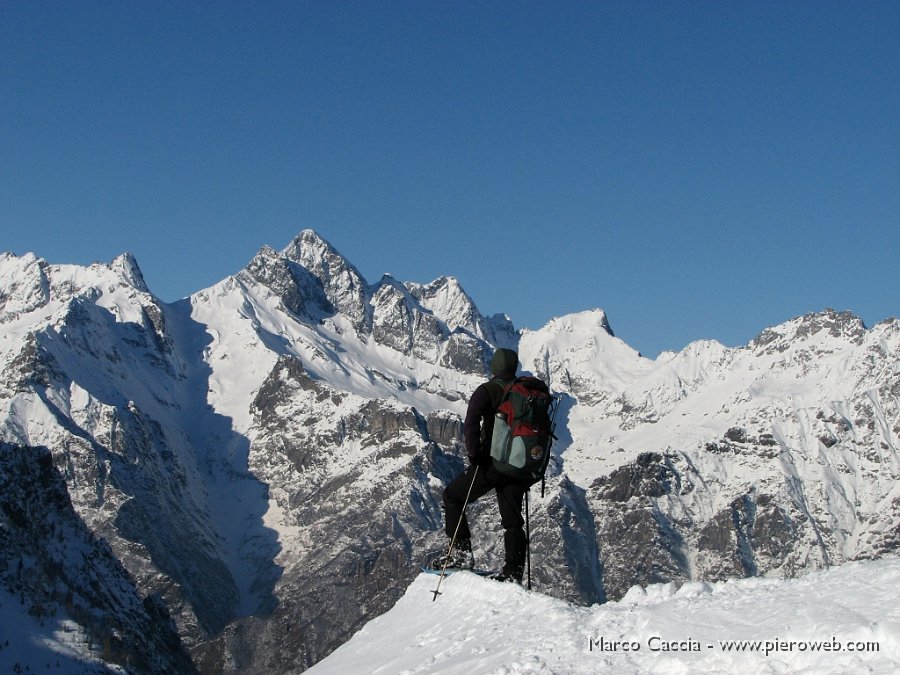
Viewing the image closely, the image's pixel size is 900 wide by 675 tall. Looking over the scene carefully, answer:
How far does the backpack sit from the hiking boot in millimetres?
2987

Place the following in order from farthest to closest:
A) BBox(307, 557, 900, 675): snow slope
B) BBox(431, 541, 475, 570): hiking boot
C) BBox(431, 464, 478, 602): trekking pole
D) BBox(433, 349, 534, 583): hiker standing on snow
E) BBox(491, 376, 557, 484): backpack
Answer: BBox(431, 541, 475, 570): hiking boot → BBox(431, 464, 478, 602): trekking pole → BBox(433, 349, 534, 583): hiker standing on snow → BBox(491, 376, 557, 484): backpack → BBox(307, 557, 900, 675): snow slope

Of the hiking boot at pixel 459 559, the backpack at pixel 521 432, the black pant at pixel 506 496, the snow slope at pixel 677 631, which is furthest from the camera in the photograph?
the hiking boot at pixel 459 559

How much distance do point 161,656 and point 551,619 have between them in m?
129

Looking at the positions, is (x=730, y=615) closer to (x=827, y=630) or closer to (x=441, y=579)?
(x=827, y=630)

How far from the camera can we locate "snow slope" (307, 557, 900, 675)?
11695 mm

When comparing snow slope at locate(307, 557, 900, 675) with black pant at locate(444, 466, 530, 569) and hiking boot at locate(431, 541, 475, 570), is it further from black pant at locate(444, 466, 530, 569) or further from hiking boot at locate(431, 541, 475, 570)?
hiking boot at locate(431, 541, 475, 570)

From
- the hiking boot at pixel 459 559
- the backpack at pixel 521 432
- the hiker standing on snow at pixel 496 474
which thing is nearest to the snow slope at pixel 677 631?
the hiker standing on snow at pixel 496 474

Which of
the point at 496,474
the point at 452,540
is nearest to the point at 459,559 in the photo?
the point at 452,540

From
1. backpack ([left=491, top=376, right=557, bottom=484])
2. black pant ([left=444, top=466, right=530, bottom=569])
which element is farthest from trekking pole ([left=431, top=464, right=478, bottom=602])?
backpack ([left=491, top=376, right=557, bottom=484])

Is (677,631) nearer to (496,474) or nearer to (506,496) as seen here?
(506,496)

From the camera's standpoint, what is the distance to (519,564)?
762 inches

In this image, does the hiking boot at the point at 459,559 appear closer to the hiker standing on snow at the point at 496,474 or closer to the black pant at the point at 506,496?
the black pant at the point at 506,496

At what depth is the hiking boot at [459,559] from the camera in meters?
21.0

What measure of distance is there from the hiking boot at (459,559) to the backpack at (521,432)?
2987 millimetres
